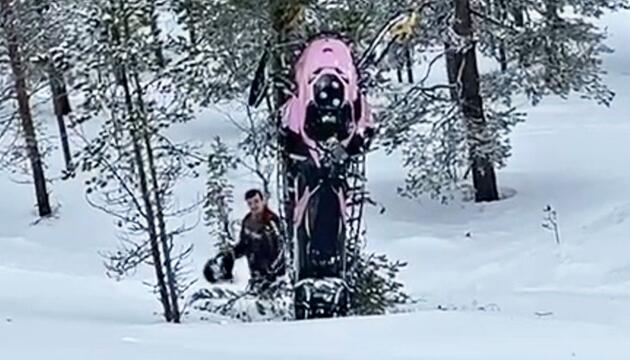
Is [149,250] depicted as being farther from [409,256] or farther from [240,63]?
[409,256]

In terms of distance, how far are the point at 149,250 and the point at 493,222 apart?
748cm

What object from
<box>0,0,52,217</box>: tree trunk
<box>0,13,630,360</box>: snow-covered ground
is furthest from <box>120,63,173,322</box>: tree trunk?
<box>0,0,52,217</box>: tree trunk

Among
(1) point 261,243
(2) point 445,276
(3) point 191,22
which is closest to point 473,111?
(2) point 445,276

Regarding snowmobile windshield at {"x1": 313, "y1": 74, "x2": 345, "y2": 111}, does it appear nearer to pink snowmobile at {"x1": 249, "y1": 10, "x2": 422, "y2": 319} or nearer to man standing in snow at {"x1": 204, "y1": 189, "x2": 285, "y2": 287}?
pink snowmobile at {"x1": 249, "y1": 10, "x2": 422, "y2": 319}

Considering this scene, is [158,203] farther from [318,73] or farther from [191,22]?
[191,22]

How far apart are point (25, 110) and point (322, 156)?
399 inches

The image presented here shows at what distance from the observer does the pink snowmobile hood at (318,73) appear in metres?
7.42

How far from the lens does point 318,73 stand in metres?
7.42

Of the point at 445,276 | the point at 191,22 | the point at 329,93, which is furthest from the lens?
the point at 445,276

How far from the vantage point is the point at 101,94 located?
7.44 meters

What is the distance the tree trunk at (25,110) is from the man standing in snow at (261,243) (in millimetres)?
7323

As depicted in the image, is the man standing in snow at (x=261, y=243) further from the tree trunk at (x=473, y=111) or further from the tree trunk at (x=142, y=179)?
the tree trunk at (x=473, y=111)

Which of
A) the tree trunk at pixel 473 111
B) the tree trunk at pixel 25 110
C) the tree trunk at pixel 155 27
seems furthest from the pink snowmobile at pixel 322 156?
the tree trunk at pixel 25 110

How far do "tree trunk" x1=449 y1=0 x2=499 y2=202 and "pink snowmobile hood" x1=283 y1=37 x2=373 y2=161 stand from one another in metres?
6.98
